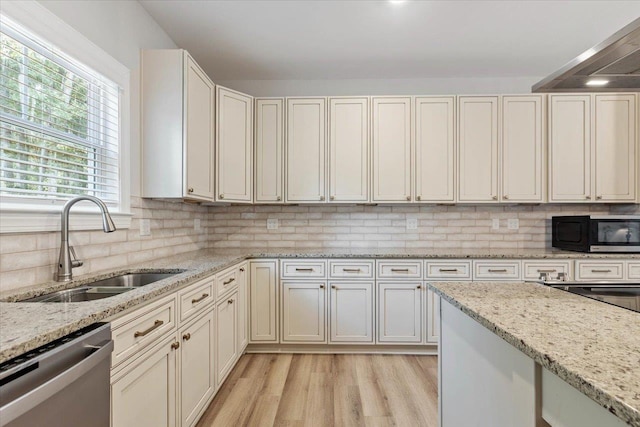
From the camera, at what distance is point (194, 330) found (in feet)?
6.18

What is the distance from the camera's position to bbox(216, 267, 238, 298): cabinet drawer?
2.28 m

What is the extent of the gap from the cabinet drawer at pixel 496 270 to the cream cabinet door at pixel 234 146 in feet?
7.13

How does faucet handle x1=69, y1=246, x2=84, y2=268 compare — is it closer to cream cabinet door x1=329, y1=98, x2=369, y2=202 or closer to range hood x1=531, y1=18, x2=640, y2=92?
cream cabinet door x1=329, y1=98, x2=369, y2=202

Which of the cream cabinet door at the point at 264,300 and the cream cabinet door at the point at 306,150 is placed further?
the cream cabinet door at the point at 306,150

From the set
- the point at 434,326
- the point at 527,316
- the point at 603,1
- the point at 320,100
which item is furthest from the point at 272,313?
the point at 603,1

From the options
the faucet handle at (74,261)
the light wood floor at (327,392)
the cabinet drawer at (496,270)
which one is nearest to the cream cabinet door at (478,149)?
the cabinet drawer at (496,270)

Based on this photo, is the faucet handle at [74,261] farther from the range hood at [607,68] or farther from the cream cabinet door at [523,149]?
the cream cabinet door at [523,149]

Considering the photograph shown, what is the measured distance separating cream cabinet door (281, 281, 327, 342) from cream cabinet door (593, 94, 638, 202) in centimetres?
282

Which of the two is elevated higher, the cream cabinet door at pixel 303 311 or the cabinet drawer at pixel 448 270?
the cabinet drawer at pixel 448 270

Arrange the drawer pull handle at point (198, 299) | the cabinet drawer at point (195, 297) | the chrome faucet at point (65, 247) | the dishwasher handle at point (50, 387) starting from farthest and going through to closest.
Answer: the drawer pull handle at point (198, 299)
the cabinet drawer at point (195, 297)
the chrome faucet at point (65, 247)
the dishwasher handle at point (50, 387)

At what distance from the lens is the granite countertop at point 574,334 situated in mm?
567

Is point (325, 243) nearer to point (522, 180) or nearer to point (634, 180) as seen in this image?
point (522, 180)

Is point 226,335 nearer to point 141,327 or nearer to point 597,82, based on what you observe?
point 141,327

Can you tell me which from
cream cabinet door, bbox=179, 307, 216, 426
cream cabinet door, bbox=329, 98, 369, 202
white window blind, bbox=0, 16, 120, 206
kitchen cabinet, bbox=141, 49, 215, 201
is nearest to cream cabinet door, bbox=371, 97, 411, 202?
cream cabinet door, bbox=329, 98, 369, 202
